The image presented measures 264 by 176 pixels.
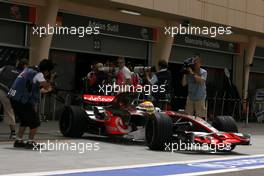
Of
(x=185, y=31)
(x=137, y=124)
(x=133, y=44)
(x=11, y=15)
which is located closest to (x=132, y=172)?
(x=137, y=124)

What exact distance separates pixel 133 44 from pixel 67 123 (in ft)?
31.8

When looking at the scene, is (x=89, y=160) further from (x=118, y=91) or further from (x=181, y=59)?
(x=181, y=59)

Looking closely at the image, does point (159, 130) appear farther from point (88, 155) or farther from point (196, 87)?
point (196, 87)

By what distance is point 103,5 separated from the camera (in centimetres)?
2023

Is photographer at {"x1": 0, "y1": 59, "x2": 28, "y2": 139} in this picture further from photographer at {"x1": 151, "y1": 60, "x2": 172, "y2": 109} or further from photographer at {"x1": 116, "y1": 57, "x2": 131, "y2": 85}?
photographer at {"x1": 151, "y1": 60, "x2": 172, "y2": 109}

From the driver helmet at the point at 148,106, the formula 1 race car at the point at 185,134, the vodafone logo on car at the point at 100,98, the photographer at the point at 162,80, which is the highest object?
the photographer at the point at 162,80

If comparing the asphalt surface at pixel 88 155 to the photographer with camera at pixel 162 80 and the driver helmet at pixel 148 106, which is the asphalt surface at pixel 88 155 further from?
the photographer with camera at pixel 162 80

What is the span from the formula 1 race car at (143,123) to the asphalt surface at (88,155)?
26 cm

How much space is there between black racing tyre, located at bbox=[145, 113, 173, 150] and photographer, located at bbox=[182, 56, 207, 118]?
1648 millimetres

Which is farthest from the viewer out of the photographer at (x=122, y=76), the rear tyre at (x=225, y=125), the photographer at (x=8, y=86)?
the photographer at (x=122, y=76)

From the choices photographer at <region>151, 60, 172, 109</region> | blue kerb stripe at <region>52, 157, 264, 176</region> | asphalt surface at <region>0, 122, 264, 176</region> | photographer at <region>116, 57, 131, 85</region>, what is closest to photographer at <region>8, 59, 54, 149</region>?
asphalt surface at <region>0, 122, 264, 176</region>

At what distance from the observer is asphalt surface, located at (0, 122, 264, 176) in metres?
9.20

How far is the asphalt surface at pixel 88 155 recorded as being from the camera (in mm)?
9195

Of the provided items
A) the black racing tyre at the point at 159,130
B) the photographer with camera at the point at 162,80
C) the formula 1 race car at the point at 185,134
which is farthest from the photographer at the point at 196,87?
the black racing tyre at the point at 159,130
